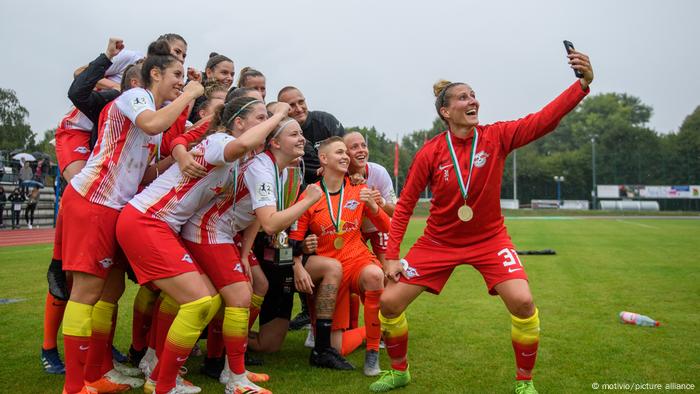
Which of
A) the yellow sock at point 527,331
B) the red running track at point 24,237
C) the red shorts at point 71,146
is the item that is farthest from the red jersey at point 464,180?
the red running track at point 24,237

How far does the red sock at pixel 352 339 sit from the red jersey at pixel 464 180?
4.75 ft

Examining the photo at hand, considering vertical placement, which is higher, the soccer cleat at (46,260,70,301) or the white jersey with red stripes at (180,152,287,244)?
the white jersey with red stripes at (180,152,287,244)

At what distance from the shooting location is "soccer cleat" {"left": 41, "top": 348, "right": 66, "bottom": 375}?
4.70m

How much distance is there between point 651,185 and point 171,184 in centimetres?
7305

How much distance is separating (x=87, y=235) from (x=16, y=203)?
64.4 ft

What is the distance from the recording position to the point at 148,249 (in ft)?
12.4

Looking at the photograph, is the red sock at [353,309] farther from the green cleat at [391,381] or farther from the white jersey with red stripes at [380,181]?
Result: the green cleat at [391,381]

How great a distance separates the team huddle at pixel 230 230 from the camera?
3.83m

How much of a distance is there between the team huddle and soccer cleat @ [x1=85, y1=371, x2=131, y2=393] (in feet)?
0.05

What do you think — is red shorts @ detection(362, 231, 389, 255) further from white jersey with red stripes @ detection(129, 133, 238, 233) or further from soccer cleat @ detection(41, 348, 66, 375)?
soccer cleat @ detection(41, 348, 66, 375)

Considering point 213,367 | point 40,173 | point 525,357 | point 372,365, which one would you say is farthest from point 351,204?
point 40,173

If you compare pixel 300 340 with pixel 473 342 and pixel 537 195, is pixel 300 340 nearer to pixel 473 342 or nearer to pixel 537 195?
pixel 473 342

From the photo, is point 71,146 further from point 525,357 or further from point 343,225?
point 525,357

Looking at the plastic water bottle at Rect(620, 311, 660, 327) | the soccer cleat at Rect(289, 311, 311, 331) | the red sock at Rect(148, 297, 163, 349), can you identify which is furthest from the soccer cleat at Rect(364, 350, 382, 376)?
the plastic water bottle at Rect(620, 311, 660, 327)
